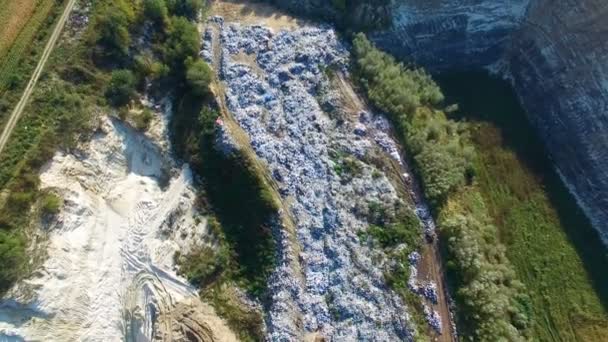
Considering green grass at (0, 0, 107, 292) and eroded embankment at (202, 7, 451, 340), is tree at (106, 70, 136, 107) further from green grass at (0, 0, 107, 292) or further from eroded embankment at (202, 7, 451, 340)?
eroded embankment at (202, 7, 451, 340)

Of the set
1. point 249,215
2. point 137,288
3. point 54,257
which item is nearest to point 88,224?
point 54,257

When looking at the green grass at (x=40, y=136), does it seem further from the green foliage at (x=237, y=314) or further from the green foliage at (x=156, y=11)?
the green foliage at (x=237, y=314)

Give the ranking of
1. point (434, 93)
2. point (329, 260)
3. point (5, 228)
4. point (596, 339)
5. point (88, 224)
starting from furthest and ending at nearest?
point (434, 93)
point (596, 339)
point (329, 260)
point (88, 224)
point (5, 228)

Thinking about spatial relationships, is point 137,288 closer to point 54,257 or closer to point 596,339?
point 54,257

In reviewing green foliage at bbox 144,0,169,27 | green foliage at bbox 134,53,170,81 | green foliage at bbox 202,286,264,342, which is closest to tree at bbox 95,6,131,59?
green foliage at bbox 134,53,170,81

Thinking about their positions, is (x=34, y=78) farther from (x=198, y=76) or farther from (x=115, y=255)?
(x=115, y=255)

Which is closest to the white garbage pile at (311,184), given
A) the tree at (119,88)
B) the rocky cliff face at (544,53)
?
the rocky cliff face at (544,53)
